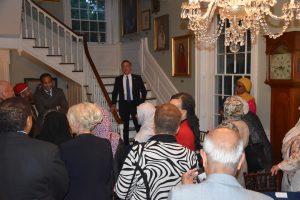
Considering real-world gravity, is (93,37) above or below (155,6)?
below

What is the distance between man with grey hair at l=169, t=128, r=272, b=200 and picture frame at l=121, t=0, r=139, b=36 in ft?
22.0

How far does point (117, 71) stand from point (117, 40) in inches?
31.6

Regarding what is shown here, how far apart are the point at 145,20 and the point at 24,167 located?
20.1ft

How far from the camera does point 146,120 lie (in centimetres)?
304

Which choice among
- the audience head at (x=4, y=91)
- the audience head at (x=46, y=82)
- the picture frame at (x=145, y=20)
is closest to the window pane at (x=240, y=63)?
the picture frame at (x=145, y=20)

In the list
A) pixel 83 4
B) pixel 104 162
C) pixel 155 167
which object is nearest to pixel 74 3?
pixel 83 4

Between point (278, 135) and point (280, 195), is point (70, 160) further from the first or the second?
point (278, 135)

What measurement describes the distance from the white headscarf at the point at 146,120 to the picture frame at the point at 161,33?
157 inches

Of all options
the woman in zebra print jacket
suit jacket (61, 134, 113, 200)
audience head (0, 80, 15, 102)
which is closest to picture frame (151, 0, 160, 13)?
audience head (0, 80, 15, 102)

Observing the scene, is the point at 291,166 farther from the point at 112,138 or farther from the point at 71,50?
the point at 71,50

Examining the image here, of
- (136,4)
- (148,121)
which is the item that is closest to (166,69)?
(136,4)

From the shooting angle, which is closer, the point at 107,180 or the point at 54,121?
the point at 107,180

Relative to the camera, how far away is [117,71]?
8.87m

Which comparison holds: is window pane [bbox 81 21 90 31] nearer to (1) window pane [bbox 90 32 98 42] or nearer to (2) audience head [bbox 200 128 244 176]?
(1) window pane [bbox 90 32 98 42]
